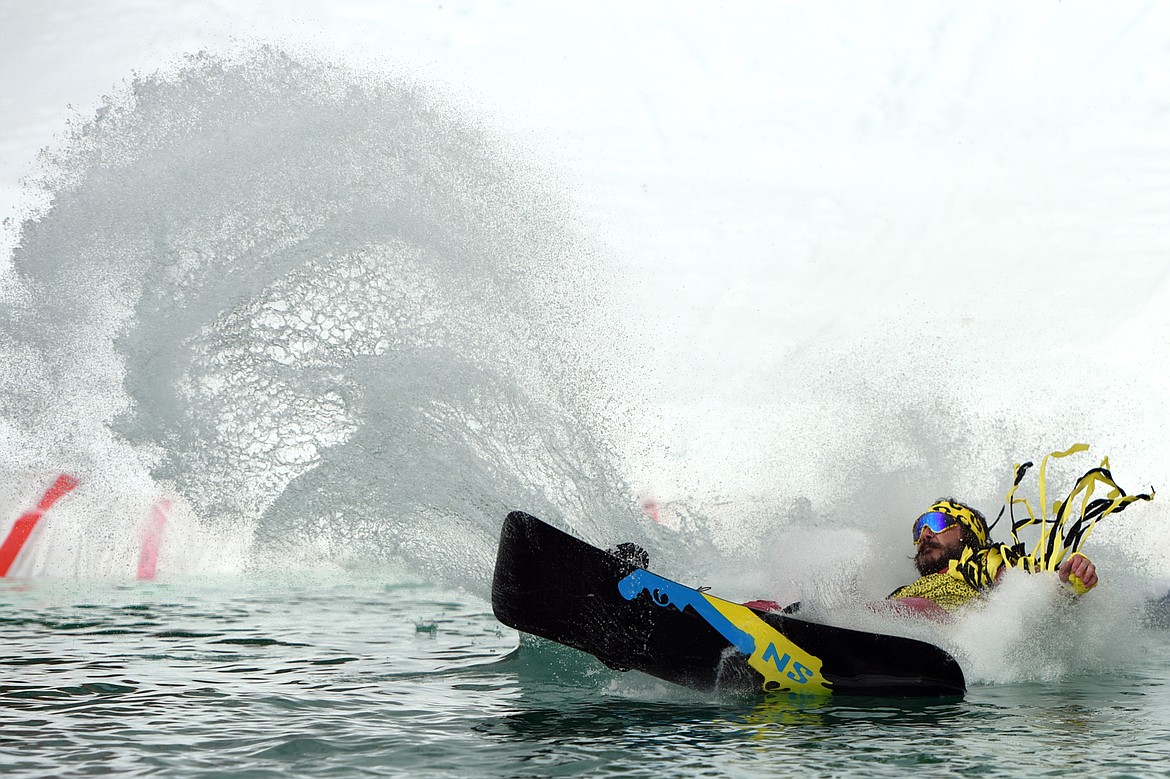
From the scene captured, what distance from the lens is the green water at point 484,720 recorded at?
13.8ft

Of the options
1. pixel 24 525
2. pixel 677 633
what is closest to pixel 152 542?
pixel 24 525

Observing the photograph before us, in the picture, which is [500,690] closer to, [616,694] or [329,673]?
[616,694]

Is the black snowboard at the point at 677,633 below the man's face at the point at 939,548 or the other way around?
below

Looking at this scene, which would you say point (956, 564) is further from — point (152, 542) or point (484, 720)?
point (152, 542)

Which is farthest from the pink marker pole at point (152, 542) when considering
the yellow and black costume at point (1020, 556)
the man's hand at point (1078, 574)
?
the man's hand at point (1078, 574)

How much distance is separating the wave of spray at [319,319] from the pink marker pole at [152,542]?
729 inches

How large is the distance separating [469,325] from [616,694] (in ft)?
12.8

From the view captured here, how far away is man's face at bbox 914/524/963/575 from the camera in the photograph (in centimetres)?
765

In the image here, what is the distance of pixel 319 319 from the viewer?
8.48 metres

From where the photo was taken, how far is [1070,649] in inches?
282

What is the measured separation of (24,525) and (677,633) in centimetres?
2564

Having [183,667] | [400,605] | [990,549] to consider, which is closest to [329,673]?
[183,667]

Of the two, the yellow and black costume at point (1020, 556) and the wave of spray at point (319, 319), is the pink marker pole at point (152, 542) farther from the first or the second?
the yellow and black costume at point (1020, 556)

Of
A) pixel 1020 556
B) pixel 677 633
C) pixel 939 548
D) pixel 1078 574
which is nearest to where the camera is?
pixel 677 633
